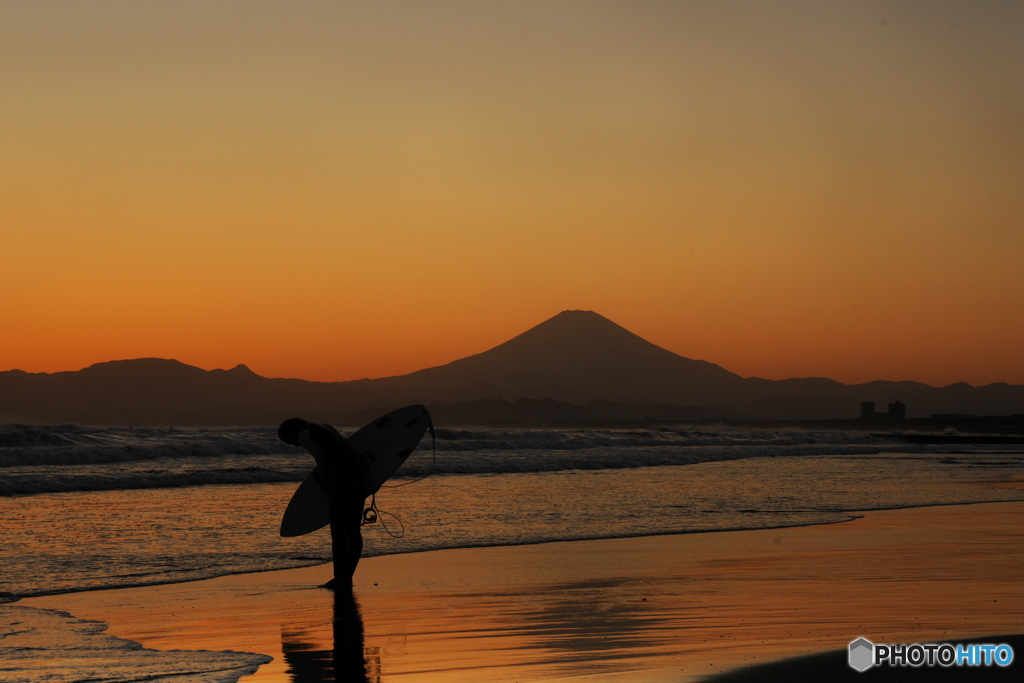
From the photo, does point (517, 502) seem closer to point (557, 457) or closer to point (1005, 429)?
point (557, 457)

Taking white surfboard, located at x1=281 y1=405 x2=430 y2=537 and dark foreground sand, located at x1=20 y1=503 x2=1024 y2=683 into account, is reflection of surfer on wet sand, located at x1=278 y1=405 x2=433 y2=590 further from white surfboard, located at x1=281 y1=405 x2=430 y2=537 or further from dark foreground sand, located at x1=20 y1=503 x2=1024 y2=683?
dark foreground sand, located at x1=20 y1=503 x2=1024 y2=683

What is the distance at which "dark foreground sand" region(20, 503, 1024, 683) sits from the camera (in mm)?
7328

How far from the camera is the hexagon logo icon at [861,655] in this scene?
700 centimetres

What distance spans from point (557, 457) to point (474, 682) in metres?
28.6

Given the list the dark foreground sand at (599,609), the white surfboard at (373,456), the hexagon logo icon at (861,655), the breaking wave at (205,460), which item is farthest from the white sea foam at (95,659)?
the breaking wave at (205,460)

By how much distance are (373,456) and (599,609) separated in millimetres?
3726

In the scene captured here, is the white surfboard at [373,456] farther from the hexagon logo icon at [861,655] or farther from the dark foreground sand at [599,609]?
the hexagon logo icon at [861,655]

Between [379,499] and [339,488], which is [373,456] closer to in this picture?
[339,488]

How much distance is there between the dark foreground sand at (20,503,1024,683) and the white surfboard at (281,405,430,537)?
74 cm

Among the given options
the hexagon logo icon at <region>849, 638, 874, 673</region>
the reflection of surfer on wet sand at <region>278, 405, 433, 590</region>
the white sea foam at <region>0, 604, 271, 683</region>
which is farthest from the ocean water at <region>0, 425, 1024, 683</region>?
the hexagon logo icon at <region>849, 638, 874, 673</region>

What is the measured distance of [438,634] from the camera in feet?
27.4

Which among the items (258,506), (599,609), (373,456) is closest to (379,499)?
(258,506)

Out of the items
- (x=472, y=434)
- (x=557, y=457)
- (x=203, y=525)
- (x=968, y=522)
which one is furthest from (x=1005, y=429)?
(x=203, y=525)

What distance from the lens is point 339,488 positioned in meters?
10.4
